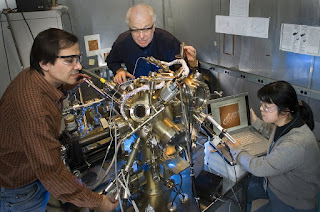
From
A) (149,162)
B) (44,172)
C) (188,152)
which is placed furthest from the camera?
(149,162)

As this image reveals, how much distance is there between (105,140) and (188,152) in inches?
27.4

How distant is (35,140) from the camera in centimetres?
95

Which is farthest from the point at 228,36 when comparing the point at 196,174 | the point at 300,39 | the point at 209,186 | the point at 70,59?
the point at 70,59

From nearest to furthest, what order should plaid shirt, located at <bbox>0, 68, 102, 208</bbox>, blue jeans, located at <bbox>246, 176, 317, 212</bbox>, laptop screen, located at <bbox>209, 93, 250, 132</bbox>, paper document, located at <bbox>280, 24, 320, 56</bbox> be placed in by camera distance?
plaid shirt, located at <bbox>0, 68, 102, 208</bbox>
blue jeans, located at <bbox>246, 176, 317, 212</bbox>
paper document, located at <bbox>280, 24, 320, 56</bbox>
laptop screen, located at <bbox>209, 93, 250, 132</bbox>

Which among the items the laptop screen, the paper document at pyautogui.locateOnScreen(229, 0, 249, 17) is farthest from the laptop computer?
the paper document at pyautogui.locateOnScreen(229, 0, 249, 17)

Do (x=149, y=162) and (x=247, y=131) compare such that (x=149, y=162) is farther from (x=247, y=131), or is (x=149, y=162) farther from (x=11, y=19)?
(x=11, y=19)

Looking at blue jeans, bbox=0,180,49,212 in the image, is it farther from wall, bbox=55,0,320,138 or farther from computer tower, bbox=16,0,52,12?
wall, bbox=55,0,320,138

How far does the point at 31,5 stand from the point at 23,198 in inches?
57.0

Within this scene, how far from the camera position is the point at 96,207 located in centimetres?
112

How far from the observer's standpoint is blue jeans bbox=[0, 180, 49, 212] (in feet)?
4.07

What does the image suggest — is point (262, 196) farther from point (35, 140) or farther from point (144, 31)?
point (35, 140)

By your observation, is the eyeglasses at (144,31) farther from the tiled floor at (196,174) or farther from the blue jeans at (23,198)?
the blue jeans at (23,198)

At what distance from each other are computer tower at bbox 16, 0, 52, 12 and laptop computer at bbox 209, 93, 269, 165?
1472 millimetres

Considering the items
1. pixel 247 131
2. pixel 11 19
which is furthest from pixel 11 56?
pixel 247 131
